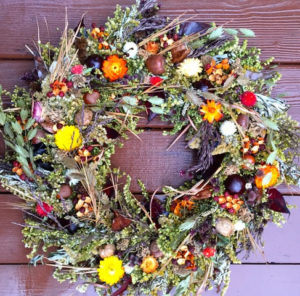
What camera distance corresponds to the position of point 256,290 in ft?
4.34

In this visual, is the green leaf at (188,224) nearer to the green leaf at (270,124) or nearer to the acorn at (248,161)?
the acorn at (248,161)

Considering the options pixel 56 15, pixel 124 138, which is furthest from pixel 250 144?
pixel 56 15

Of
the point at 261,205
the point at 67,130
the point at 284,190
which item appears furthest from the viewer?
the point at 284,190

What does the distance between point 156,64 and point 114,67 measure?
0.12 m

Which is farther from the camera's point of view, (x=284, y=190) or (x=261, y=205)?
(x=284, y=190)

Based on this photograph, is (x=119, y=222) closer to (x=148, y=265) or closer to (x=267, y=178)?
(x=148, y=265)

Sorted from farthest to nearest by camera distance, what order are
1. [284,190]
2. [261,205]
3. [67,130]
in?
1. [284,190]
2. [261,205]
3. [67,130]

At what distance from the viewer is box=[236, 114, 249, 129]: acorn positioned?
107 centimetres

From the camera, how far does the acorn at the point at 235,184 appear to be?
1.08 meters

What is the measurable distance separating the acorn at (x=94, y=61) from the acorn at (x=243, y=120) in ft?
1.41

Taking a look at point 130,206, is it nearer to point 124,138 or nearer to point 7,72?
point 124,138

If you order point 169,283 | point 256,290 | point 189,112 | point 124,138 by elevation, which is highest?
point 189,112

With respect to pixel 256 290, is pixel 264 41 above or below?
above

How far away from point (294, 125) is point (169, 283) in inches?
24.3
